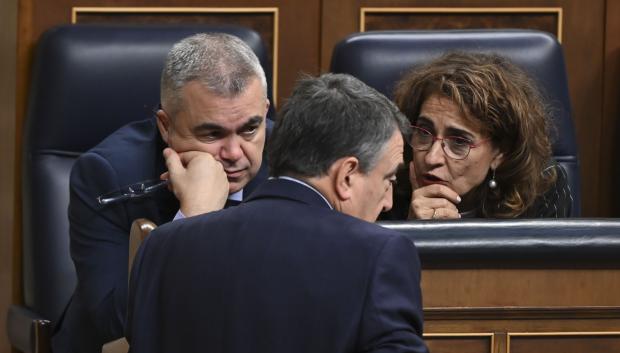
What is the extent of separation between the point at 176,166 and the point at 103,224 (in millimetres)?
165

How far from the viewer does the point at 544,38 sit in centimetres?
267

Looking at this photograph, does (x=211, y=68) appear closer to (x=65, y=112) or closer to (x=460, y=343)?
(x=65, y=112)

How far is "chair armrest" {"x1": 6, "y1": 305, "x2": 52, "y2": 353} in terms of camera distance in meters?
2.32

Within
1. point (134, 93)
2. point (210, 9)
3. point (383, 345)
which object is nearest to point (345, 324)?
point (383, 345)

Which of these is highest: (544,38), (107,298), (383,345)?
(544,38)

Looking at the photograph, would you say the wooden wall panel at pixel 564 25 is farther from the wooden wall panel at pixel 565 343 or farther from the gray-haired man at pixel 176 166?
the wooden wall panel at pixel 565 343

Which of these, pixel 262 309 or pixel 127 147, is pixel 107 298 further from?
pixel 262 309

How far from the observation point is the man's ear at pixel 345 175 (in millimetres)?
1496

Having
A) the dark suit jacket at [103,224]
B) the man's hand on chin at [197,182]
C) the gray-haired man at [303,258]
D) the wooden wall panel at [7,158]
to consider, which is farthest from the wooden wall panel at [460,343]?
the wooden wall panel at [7,158]

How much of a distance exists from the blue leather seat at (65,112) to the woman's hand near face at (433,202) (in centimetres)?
56

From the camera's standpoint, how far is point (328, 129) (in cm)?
150

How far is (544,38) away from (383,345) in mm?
1421

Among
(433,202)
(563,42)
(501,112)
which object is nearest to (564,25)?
(563,42)

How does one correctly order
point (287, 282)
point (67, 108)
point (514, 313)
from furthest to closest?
1. point (67, 108)
2. point (514, 313)
3. point (287, 282)
